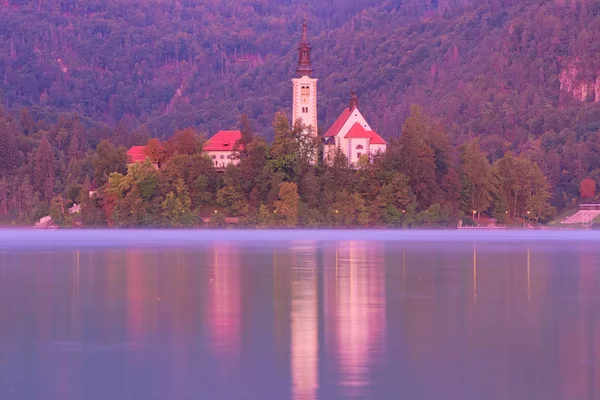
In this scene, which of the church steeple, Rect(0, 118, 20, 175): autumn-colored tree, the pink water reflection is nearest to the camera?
the pink water reflection

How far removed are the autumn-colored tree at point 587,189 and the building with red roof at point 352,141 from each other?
42.1 m

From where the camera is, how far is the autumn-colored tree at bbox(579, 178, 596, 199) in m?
157

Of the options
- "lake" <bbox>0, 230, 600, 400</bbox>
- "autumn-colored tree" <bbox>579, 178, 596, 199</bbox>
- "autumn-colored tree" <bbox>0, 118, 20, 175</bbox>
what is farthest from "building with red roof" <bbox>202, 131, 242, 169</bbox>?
"lake" <bbox>0, 230, 600, 400</bbox>

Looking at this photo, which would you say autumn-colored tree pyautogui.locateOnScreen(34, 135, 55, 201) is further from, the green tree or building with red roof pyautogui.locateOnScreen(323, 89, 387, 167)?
building with red roof pyautogui.locateOnScreen(323, 89, 387, 167)

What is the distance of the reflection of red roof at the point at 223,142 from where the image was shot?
134 metres

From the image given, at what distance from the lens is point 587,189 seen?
156750mm

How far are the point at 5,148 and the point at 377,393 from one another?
15801cm

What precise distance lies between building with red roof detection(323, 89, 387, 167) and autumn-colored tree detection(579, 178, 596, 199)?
42.1 meters

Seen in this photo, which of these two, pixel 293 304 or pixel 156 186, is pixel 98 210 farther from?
pixel 293 304

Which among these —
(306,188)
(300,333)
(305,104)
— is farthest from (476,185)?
(300,333)

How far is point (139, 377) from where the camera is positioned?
856 inches

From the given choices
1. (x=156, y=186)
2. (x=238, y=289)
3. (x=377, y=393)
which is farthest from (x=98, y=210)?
(x=377, y=393)

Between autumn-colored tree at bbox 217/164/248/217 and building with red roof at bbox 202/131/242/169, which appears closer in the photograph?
autumn-colored tree at bbox 217/164/248/217

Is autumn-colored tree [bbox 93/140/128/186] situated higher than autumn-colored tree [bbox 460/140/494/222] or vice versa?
autumn-colored tree [bbox 93/140/128/186]
